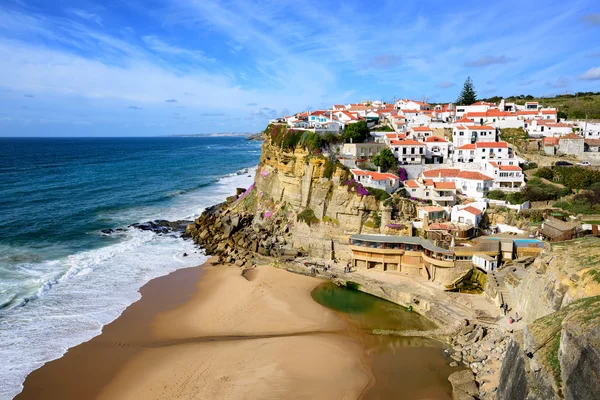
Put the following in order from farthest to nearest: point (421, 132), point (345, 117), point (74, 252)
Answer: point (345, 117) → point (421, 132) → point (74, 252)

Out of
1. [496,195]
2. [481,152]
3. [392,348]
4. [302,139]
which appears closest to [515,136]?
[481,152]

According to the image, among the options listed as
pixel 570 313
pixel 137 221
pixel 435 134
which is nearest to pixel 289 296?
pixel 570 313

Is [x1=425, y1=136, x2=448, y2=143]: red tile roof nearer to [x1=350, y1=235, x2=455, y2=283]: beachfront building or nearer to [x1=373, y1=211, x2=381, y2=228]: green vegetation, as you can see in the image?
[x1=373, y1=211, x2=381, y2=228]: green vegetation

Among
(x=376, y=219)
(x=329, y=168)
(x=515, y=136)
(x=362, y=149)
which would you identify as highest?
(x=515, y=136)

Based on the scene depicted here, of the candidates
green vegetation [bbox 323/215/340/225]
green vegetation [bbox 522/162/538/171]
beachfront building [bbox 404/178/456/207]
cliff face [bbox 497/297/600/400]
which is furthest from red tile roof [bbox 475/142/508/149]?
cliff face [bbox 497/297/600/400]

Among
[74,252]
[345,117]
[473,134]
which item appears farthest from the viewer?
[345,117]

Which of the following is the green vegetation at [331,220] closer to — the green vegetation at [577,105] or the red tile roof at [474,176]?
the red tile roof at [474,176]

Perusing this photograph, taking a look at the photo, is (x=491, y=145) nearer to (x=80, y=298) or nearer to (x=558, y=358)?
(x=558, y=358)

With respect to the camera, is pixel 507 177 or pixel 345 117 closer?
pixel 507 177

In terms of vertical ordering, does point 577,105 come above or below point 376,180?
above
